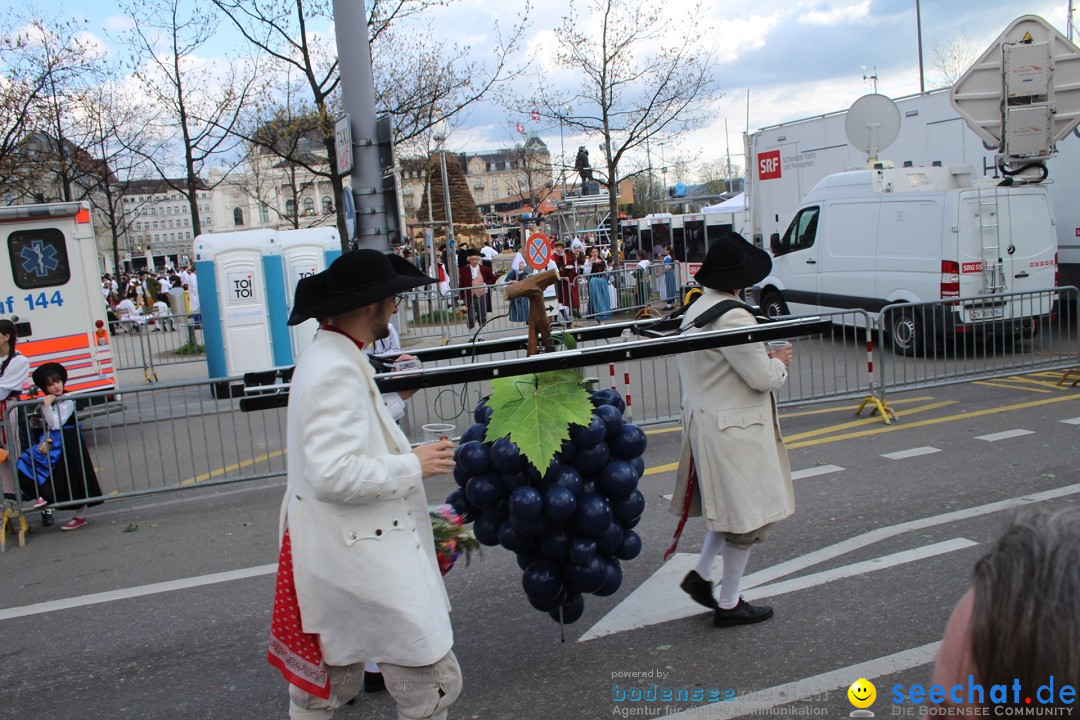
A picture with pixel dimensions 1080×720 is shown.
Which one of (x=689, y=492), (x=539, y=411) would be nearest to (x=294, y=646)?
(x=539, y=411)

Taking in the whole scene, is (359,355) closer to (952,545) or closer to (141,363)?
(952,545)

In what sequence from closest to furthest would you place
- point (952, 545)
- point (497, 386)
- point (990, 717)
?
point (990, 717) → point (497, 386) → point (952, 545)

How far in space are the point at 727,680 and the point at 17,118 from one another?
805 inches

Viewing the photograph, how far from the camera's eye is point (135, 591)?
18.6 feet

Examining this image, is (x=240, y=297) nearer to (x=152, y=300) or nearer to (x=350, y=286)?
(x=350, y=286)

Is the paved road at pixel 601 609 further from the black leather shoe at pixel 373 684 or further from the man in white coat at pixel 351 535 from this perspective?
the man in white coat at pixel 351 535

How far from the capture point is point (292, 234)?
14484 mm

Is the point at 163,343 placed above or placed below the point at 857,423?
above

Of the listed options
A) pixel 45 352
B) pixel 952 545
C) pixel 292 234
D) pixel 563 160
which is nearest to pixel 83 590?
pixel 952 545

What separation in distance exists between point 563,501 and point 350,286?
121 centimetres

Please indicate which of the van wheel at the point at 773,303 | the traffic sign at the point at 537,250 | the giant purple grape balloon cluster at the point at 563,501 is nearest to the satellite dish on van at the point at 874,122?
the van wheel at the point at 773,303

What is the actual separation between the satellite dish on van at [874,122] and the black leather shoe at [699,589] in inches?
439

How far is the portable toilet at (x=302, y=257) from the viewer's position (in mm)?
14227

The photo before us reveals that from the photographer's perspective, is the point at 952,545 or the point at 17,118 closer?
the point at 952,545
